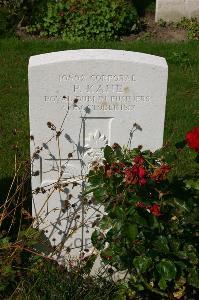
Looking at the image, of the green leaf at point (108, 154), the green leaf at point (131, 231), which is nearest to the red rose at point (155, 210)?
the green leaf at point (131, 231)

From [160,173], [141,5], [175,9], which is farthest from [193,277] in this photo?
[141,5]

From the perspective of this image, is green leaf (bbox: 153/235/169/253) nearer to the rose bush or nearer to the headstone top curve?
the rose bush

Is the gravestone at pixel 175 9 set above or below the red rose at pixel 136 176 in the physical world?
below

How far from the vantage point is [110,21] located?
786cm

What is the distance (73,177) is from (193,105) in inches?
107

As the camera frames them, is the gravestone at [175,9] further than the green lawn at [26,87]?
Yes

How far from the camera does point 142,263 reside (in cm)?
337

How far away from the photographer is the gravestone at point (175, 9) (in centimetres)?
868

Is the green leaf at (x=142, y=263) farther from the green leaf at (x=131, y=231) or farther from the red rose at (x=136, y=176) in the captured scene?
the red rose at (x=136, y=176)

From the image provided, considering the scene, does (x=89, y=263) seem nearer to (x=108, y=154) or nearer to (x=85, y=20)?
(x=108, y=154)

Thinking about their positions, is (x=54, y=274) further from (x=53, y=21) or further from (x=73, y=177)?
(x=53, y=21)

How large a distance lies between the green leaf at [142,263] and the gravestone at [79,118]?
532 mm

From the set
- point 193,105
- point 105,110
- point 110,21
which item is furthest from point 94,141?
point 110,21

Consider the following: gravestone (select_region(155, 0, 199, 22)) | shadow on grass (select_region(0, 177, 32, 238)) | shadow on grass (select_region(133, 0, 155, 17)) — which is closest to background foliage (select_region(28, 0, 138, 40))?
gravestone (select_region(155, 0, 199, 22))
